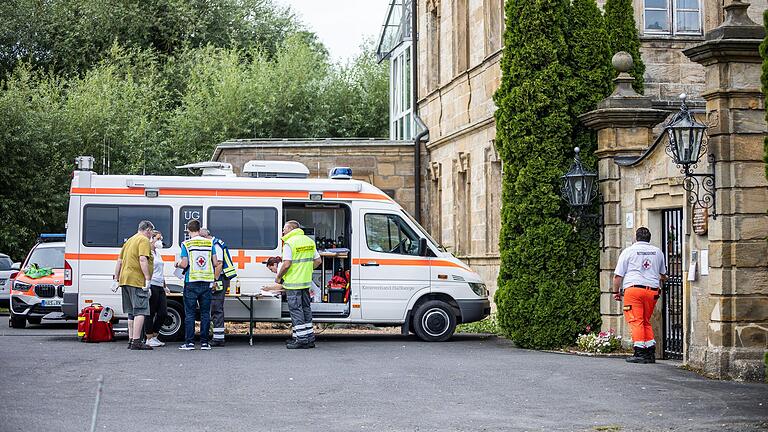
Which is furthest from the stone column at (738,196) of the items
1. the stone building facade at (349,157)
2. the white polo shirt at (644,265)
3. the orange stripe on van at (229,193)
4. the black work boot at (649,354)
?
the stone building facade at (349,157)

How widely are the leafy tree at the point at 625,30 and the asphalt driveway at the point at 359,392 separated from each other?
17.4 ft

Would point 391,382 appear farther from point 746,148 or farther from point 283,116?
point 283,116

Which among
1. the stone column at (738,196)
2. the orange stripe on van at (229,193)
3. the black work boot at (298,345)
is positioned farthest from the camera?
the orange stripe on van at (229,193)

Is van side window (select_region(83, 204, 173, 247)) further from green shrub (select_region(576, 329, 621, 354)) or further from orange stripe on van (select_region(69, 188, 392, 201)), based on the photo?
green shrub (select_region(576, 329, 621, 354))

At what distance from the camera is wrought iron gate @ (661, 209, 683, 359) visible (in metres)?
16.0

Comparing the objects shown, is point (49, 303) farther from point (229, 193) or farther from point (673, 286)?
point (673, 286)

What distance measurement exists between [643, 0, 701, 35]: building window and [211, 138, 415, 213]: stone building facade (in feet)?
32.3

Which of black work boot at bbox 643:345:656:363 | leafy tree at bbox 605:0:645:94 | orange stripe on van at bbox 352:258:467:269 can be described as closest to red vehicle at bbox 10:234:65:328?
orange stripe on van at bbox 352:258:467:269

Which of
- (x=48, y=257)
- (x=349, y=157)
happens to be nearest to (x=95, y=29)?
(x=349, y=157)

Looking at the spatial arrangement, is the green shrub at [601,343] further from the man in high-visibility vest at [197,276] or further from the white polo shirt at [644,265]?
the man in high-visibility vest at [197,276]

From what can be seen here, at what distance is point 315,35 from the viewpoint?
202 ft

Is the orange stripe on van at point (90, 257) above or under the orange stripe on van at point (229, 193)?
under

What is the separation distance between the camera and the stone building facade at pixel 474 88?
2223 cm

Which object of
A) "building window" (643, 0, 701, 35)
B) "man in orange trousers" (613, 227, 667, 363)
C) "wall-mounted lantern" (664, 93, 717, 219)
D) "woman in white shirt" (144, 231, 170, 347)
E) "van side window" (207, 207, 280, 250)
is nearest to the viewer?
"wall-mounted lantern" (664, 93, 717, 219)
